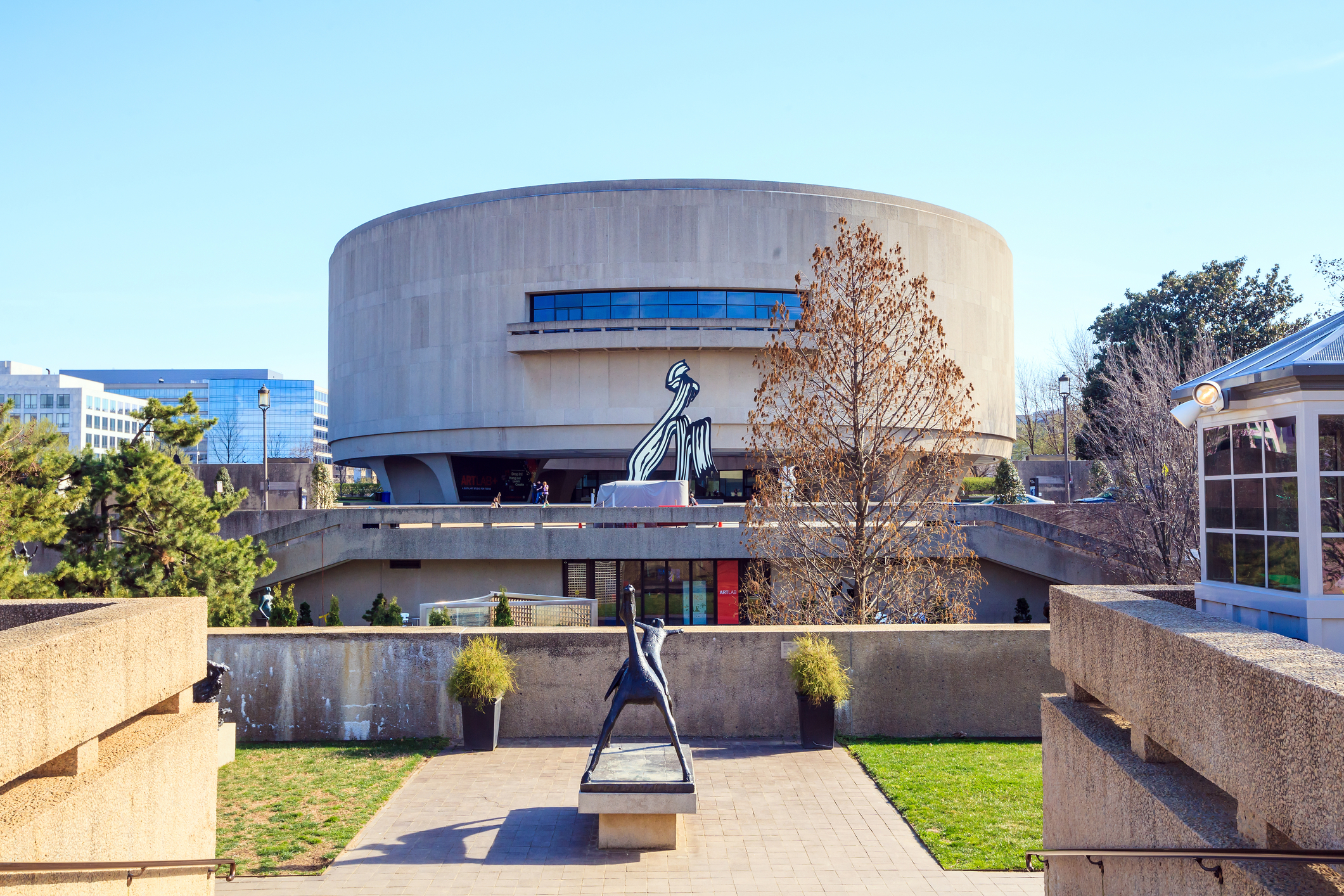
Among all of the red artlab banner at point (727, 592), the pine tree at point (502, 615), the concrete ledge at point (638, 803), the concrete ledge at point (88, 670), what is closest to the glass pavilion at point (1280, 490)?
the concrete ledge at point (638, 803)

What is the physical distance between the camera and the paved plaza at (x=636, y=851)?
7344 mm

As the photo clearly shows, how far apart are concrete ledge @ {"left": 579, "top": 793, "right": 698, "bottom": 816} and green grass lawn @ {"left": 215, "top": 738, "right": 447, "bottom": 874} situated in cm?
216

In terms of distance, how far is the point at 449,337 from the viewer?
46.6m

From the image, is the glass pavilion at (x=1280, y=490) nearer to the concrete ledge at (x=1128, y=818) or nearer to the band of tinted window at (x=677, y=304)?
the concrete ledge at (x=1128, y=818)

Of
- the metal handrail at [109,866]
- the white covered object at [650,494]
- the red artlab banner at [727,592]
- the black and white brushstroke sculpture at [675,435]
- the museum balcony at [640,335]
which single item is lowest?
the red artlab banner at [727,592]

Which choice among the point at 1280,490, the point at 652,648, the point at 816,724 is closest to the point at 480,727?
the point at 652,648

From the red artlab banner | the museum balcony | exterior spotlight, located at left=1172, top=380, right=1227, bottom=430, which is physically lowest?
the red artlab banner

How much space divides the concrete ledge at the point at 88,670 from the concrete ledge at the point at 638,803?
3257 millimetres

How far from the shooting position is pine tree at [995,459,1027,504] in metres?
39.7

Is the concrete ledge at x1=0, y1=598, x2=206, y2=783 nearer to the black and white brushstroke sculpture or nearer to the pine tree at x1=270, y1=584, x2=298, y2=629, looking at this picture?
the pine tree at x1=270, y1=584, x2=298, y2=629

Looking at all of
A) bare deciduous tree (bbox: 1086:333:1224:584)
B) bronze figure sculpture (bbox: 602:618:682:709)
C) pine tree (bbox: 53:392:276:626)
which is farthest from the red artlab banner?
bronze figure sculpture (bbox: 602:618:682:709)

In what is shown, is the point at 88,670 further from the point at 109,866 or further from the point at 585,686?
the point at 585,686

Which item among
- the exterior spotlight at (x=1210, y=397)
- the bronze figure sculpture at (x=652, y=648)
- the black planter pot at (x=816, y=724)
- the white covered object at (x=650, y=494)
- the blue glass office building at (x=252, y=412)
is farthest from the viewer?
the blue glass office building at (x=252, y=412)

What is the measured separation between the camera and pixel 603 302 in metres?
45.5
